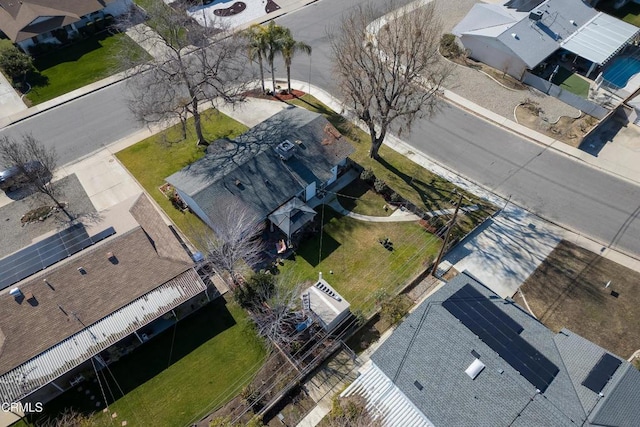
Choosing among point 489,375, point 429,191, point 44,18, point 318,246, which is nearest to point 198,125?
point 318,246

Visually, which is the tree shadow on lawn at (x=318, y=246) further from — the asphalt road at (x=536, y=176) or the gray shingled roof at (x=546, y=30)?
the gray shingled roof at (x=546, y=30)

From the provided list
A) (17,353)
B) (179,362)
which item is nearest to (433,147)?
(179,362)

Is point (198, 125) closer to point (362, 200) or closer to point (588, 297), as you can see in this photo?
point (362, 200)

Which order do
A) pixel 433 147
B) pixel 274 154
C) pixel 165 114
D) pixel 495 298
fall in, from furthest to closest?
pixel 433 147 → pixel 165 114 → pixel 274 154 → pixel 495 298

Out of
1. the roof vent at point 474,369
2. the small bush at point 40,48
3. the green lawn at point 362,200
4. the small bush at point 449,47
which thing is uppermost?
the small bush at point 449,47

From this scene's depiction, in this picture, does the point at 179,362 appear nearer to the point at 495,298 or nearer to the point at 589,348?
the point at 495,298

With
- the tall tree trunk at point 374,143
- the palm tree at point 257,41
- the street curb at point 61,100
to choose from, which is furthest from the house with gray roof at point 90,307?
the street curb at point 61,100

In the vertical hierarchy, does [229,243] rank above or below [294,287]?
above

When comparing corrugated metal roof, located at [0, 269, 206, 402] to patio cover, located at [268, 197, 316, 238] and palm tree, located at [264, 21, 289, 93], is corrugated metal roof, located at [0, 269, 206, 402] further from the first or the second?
palm tree, located at [264, 21, 289, 93]
